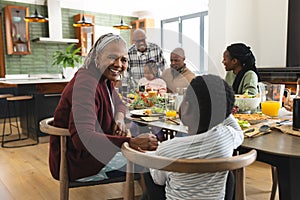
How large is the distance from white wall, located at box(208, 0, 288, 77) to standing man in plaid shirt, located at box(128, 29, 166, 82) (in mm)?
969

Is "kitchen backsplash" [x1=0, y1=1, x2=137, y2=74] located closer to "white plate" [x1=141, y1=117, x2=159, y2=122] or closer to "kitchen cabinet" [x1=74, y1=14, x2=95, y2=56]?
"kitchen cabinet" [x1=74, y1=14, x2=95, y2=56]

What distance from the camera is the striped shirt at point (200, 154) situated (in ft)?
3.22

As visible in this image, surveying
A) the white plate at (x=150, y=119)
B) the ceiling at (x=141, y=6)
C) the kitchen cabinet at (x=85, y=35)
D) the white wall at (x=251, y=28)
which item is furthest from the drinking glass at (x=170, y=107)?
the kitchen cabinet at (x=85, y=35)

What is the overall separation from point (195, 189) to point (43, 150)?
325cm

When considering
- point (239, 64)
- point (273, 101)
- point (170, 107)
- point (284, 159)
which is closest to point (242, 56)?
point (239, 64)

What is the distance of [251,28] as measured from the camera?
14.8ft

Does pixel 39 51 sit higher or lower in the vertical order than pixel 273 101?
higher

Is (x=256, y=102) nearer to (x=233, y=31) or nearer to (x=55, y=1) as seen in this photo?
(x=233, y=31)

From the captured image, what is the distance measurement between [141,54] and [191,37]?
157 inches

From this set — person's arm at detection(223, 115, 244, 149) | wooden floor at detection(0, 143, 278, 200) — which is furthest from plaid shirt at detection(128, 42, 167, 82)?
person's arm at detection(223, 115, 244, 149)

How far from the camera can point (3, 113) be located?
20.0 feet

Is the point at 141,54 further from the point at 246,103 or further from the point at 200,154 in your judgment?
the point at 200,154

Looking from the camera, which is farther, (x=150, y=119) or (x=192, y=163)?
(x=150, y=119)

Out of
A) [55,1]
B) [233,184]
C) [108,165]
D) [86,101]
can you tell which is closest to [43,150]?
[108,165]
